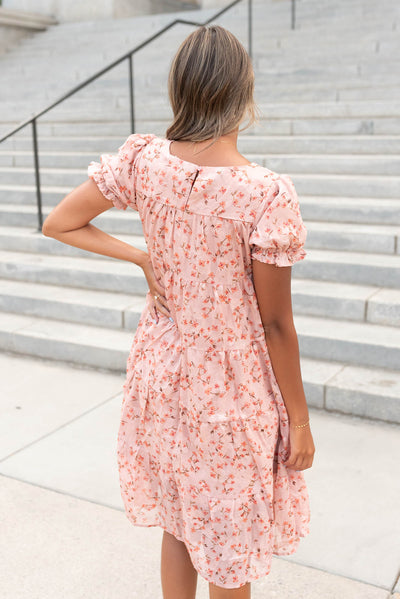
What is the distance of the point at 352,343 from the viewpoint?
3.75m

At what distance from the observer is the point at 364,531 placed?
2479 millimetres

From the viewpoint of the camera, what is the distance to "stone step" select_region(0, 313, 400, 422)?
3.42 meters

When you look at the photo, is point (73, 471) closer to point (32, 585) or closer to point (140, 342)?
point (32, 585)

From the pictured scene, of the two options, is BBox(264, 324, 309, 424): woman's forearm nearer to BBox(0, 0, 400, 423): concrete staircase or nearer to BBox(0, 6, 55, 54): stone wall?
BBox(0, 0, 400, 423): concrete staircase

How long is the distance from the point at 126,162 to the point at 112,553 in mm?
1518

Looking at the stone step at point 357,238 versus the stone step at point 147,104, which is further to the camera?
the stone step at point 147,104

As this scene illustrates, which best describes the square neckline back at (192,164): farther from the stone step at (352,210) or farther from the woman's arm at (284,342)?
the stone step at (352,210)

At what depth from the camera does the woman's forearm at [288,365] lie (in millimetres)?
1503

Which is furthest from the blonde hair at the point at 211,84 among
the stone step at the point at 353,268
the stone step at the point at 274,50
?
the stone step at the point at 274,50

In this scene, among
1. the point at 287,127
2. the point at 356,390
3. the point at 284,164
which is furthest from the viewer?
the point at 287,127

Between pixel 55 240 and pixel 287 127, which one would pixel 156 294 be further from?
pixel 287 127

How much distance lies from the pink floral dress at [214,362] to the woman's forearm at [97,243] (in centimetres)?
13

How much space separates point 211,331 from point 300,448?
371mm

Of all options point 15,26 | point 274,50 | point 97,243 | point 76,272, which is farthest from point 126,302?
point 15,26
